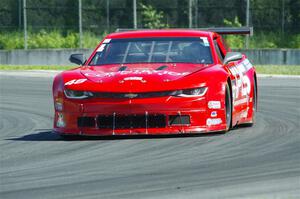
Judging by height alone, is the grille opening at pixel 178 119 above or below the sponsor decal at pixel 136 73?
below

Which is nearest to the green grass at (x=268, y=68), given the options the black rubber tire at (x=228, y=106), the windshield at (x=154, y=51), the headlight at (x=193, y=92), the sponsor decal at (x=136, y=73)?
the windshield at (x=154, y=51)

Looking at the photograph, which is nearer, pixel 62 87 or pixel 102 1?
pixel 62 87

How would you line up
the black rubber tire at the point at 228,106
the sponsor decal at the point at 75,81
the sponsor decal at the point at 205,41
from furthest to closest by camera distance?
1. the sponsor decal at the point at 205,41
2. the black rubber tire at the point at 228,106
3. the sponsor decal at the point at 75,81

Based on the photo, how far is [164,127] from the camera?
11641mm

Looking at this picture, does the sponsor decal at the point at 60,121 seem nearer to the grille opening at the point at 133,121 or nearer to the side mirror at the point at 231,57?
the grille opening at the point at 133,121

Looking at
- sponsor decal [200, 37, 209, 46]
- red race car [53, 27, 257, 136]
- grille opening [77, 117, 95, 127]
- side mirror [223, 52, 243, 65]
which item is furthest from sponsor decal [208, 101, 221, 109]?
sponsor decal [200, 37, 209, 46]

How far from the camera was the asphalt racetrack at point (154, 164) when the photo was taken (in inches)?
307

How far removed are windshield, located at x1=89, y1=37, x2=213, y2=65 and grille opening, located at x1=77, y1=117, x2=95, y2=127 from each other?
4.87 ft

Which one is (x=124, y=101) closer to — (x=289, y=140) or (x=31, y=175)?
(x=289, y=140)

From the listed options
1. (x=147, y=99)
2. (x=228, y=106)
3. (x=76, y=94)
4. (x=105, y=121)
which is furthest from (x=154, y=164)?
(x=228, y=106)

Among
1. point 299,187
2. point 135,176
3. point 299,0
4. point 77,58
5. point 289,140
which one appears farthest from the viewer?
point 299,0

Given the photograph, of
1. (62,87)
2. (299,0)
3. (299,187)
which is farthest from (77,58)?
(299,0)

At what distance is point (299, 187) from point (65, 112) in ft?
15.1

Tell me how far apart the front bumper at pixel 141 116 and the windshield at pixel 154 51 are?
1325 mm
